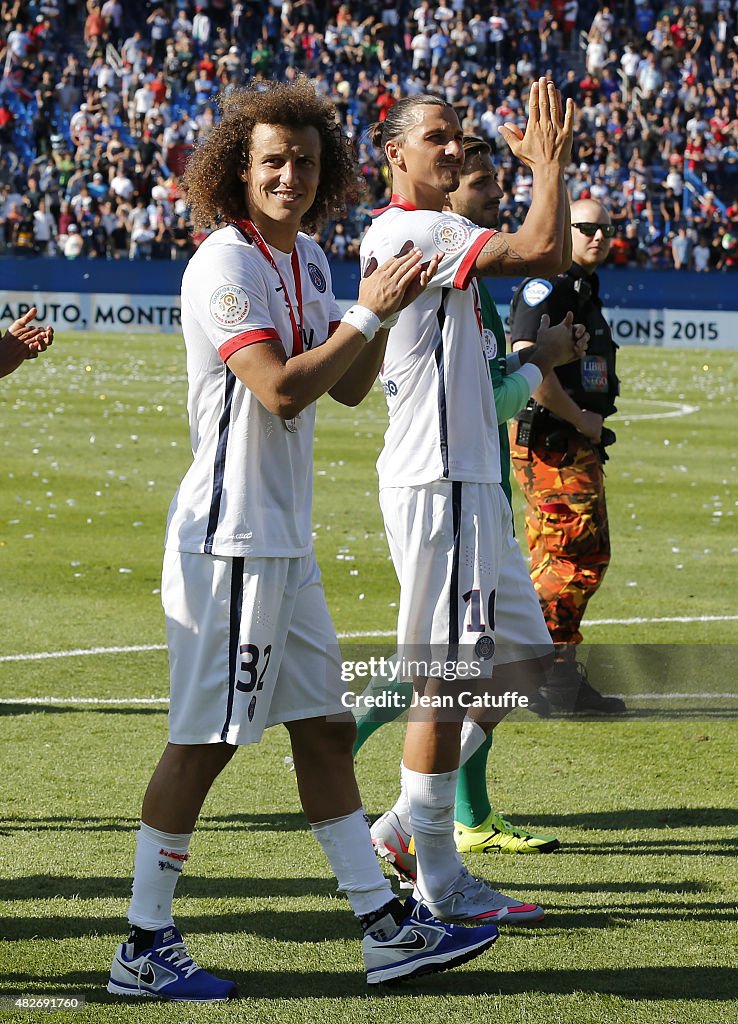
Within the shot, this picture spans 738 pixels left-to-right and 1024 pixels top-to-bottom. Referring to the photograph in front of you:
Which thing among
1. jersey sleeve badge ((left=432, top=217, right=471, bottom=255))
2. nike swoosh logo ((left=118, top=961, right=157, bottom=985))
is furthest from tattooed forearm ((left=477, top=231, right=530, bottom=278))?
nike swoosh logo ((left=118, top=961, right=157, bottom=985))

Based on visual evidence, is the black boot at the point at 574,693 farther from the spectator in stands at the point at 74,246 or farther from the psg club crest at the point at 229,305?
the spectator in stands at the point at 74,246

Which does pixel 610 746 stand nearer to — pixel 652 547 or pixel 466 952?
pixel 466 952

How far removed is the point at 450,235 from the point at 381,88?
3585 cm

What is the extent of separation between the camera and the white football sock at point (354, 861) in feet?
13.2

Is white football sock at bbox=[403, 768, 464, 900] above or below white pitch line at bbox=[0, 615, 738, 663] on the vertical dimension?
above

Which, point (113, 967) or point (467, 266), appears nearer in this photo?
point (113, 967)

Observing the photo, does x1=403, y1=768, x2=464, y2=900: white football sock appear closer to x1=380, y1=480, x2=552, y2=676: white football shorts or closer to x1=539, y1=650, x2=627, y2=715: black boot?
x1=380, y1=480, x2=552, y2=676: white football shorts

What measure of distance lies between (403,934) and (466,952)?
0.61 ft

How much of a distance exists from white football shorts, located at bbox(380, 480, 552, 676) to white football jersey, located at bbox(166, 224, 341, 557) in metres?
0.57

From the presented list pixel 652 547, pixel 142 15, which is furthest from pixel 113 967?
pixel 142 15

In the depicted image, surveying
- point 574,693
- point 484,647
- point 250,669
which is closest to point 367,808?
point 484,647

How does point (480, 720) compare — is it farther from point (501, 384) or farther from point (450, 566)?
point (501, 384)

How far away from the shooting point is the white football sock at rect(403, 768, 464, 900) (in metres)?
4.41

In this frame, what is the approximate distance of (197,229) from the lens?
4273 millimetres
